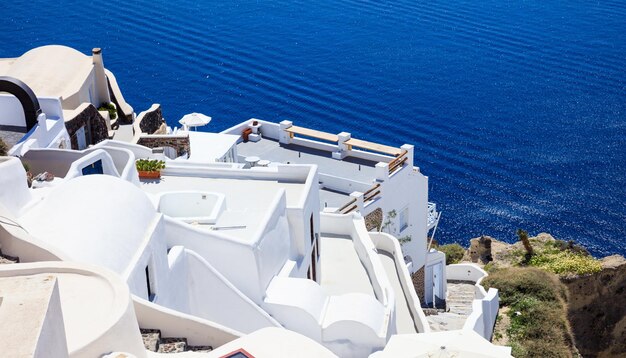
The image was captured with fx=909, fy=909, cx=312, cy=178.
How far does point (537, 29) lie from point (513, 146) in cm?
2294

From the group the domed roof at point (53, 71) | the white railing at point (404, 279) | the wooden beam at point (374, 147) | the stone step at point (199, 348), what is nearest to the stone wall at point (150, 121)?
the domed roof at point (53, 71)

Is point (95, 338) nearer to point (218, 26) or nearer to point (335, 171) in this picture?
point (335, 171)

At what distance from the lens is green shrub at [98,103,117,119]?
3569 cm

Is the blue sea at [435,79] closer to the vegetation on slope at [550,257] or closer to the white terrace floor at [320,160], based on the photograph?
the vegetation on slope at [550,257]

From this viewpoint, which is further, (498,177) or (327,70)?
(327,70)

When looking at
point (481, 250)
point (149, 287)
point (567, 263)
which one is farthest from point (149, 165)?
point (481, 250)

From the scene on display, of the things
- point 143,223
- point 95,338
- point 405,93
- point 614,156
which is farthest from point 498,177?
point 95,338

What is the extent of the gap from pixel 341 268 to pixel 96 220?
37.5ft

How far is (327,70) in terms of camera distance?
66.6 metres

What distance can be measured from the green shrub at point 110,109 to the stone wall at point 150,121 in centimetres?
125

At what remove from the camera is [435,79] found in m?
65.9

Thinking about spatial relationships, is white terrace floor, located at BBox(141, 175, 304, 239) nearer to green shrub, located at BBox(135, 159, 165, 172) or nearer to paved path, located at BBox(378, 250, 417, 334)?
green shrub, located at BBox(135, 159, 165, 172)

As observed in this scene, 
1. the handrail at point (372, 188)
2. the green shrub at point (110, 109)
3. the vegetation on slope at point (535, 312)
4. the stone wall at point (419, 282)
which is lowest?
the stone wall at point (419, 282)

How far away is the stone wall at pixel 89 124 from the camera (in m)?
29.4
